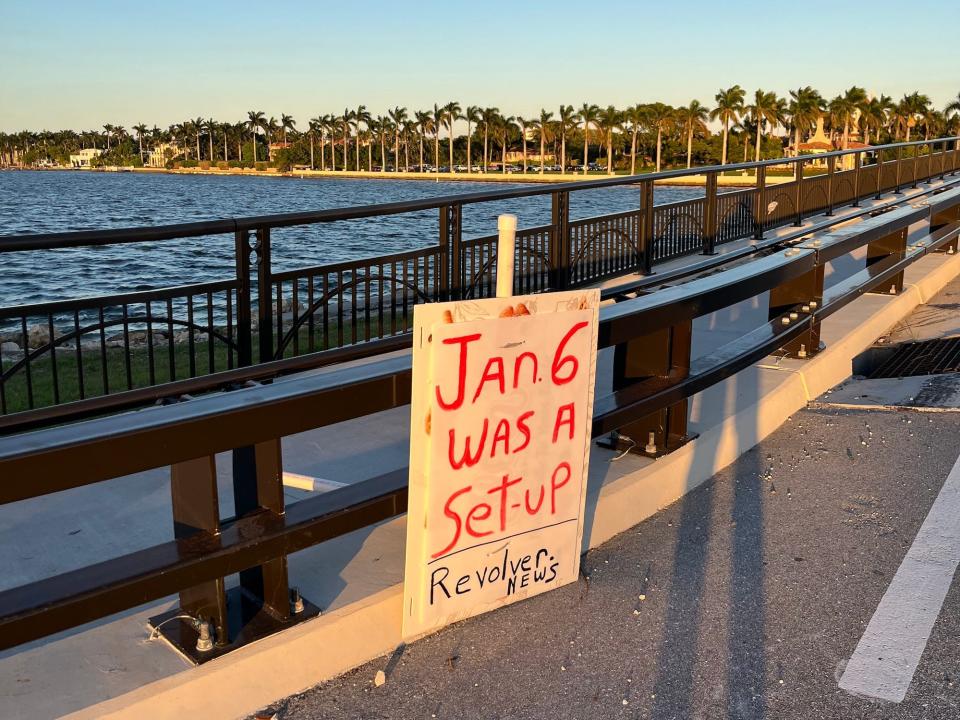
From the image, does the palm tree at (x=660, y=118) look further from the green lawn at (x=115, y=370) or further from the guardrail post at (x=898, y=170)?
the green lawn at (x=115, y=370)

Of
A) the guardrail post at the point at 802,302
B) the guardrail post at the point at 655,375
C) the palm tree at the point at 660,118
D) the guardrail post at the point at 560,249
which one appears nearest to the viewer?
the guardrail post at the point at 655,375

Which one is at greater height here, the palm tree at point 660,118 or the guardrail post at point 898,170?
the palm tree at point 660,118

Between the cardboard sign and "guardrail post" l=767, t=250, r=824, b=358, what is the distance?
3558 mm

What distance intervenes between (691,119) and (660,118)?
6.47 metres

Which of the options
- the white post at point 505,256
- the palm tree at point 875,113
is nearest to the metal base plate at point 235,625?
the white post at point 505,256

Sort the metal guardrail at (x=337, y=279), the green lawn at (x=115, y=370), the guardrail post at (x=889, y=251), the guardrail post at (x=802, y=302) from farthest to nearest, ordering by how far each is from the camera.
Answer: the green lawn at (x=115, y=370) → the guardrail post at (x=889, y=251) → the guardrail post at (x=802, y=302) → the metal guardrail at (x=337, y=279)

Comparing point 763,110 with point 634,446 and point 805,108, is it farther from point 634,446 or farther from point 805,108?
point 634,446

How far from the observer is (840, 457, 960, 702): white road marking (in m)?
3.42

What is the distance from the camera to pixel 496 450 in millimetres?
3592

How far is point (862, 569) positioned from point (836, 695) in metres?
1.08

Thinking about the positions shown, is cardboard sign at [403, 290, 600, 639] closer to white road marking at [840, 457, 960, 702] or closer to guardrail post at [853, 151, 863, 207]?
white road marking at [840, 457, 960, 702]

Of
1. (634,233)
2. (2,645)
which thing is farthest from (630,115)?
(2,645)

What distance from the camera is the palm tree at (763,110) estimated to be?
15212 cm

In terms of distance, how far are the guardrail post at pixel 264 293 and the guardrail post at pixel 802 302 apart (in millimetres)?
3375
